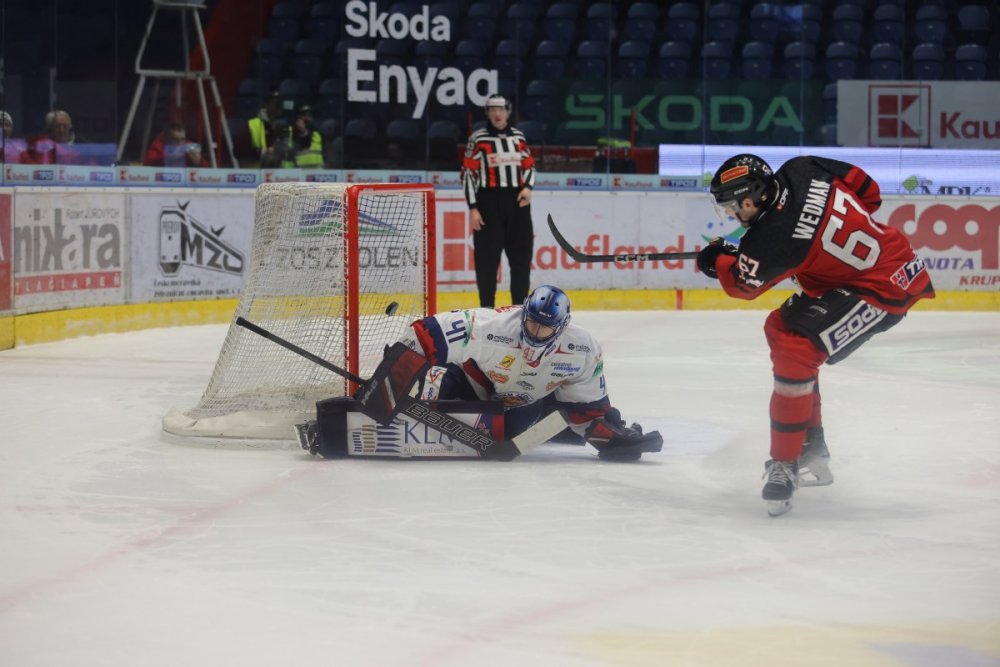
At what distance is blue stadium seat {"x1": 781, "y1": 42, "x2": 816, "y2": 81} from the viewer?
33.3 feet

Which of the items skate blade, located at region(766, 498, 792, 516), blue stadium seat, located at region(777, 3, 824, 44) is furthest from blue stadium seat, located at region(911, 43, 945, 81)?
skate blade, located at region(766, 498, 792, 516)

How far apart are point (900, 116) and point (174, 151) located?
5014mm

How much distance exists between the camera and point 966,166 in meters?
10.0

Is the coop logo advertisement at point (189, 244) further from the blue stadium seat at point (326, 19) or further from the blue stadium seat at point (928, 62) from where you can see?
the blue stadium seat at point (928, 62)

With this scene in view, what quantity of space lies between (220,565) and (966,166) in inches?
312

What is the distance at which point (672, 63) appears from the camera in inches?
399

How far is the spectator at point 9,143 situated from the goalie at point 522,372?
4058 mm

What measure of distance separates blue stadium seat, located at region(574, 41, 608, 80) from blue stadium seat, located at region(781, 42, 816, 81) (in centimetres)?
126

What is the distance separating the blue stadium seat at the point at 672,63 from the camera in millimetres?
10117

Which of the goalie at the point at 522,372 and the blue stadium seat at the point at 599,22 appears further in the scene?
the blue stadium seat at the point at 599,22

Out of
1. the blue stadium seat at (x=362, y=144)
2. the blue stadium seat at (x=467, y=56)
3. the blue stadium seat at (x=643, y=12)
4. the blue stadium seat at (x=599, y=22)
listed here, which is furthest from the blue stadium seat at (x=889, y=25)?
the blue stadium seat at (x=362, y=144)

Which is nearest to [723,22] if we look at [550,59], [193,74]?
[550,59]

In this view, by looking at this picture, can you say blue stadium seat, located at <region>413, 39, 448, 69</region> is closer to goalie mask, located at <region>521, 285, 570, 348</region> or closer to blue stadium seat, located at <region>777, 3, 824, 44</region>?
blue stadium seat, located at <region>777, 3, 824, 44</region>

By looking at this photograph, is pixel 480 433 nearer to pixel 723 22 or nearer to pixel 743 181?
pixel 743 181
